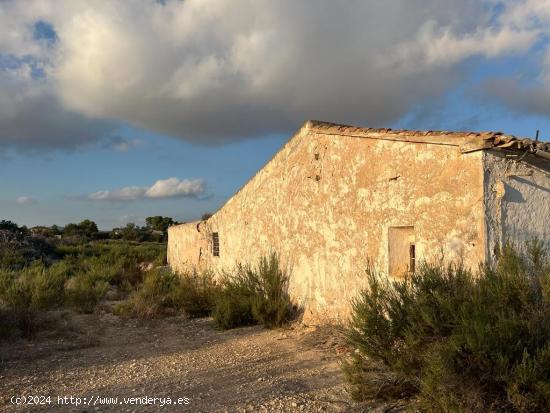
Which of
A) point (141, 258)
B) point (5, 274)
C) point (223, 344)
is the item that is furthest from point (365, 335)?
point (141, 258)

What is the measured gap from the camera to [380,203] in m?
7.91

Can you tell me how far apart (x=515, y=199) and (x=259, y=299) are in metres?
5.40

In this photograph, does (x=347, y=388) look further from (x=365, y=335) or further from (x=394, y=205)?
(x=394, y=205)

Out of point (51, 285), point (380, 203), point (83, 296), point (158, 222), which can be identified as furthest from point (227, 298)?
point (158, 222)

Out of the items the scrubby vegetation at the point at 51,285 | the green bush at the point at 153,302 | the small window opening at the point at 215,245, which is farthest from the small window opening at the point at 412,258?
the small window opening at the point at 215,245

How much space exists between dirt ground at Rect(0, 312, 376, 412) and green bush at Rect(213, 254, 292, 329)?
0.29 meters

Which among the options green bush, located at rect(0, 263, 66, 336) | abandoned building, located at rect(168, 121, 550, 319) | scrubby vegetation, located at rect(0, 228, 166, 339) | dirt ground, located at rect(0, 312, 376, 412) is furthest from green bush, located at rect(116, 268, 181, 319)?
abandoned building, located at rect(168, 121, 550, 319)

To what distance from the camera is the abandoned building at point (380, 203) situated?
21.4 feet

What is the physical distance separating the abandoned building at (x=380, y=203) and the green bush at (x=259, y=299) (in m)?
0.35

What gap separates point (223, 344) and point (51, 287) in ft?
15.5

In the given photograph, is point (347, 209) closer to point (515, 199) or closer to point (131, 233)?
point (515, 199)

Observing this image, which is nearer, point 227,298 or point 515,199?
point 515,199

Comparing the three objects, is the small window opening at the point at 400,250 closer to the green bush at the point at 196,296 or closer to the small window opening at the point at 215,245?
the green bush at the point at 196,296

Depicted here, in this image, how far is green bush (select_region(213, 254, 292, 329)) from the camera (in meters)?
10.0
